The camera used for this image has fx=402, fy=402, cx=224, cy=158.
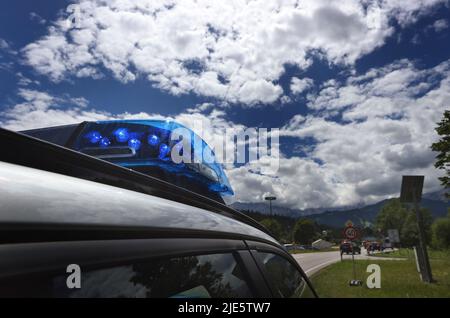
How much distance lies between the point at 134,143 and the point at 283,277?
1.09 m

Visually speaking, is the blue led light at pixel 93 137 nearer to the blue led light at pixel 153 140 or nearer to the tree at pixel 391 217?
the blue led light at pixel 153 140

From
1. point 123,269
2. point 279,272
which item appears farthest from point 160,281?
point 279,272

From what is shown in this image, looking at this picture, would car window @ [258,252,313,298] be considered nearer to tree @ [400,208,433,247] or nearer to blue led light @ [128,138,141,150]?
blue led light @ [128,138,141,150]

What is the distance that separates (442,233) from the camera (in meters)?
71.5

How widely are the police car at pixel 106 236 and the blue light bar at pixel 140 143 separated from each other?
69 centimetres

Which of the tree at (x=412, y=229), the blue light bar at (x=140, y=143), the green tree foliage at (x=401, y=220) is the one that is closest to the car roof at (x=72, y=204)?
the blue light bar at (x=140, y=143)

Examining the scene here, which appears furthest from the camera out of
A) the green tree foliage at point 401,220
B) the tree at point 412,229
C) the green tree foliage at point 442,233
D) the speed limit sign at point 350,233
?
the green tree foliage at point 401,220

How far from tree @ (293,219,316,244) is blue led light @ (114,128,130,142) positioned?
115 metres

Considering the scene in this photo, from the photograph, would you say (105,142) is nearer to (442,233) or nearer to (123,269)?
(123,269)

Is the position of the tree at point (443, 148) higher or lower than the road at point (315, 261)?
higher

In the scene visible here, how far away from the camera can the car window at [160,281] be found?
68 cm
